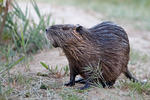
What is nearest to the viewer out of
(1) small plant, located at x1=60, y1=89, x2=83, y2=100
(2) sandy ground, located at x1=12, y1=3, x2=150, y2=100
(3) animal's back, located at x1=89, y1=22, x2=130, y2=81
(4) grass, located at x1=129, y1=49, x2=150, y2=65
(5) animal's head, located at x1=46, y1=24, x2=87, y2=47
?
(1) small plant, located at x1=60, y1=89, x2=83, y2=100

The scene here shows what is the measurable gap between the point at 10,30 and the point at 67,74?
6.12 feet

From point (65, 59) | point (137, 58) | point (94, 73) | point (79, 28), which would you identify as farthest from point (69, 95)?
point (137, 58)

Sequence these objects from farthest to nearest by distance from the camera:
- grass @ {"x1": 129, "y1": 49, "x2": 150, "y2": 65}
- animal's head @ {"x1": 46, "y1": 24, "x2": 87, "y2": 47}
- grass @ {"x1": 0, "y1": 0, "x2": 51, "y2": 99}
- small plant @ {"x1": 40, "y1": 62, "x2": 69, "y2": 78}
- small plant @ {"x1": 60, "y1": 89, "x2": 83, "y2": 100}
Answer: grass @ {"x1": 129, "y1": 49, "x2": 150, "y2": 65}, grass @ {"x1": 0, "y1": 0, "x2": 51, "y2": 99}, small plant @ {"x1": 40, "y1": 62, "x2": 69, "y2": 78}, animal's head @ {"x1": 46, "y1": 24, "x2": 87, "y2": 47}, small plant @ {"x1": 60, "y1": 89, "x2": 83, "y2": 100}

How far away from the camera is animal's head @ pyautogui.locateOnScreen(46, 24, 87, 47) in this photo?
3.65 meters

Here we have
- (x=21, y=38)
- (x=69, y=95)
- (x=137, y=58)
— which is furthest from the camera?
(x=137, y=58)

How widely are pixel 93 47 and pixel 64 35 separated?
0.39 m

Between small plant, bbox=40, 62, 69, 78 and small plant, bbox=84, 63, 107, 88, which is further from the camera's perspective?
small plant, bbox=40, 62, 69, 78

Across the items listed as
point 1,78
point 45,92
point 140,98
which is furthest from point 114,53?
point 1,78

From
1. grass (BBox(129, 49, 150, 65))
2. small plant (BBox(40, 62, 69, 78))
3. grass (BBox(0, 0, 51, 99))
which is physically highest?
grass (BBox(0, 0, 51, 99))

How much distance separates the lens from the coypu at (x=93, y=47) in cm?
367

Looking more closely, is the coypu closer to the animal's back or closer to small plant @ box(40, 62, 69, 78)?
the animal's back

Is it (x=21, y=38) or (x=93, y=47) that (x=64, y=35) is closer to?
(x=93, y=47)

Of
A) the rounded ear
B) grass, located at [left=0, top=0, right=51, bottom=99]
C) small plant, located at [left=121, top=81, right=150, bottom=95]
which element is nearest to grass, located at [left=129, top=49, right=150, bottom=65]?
grass, located at [left=0, top=0, right=51, bottom=99]

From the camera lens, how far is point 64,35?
144 inches
